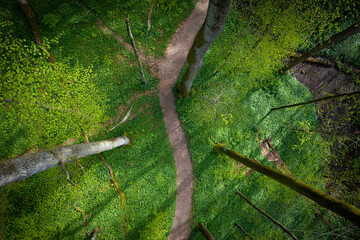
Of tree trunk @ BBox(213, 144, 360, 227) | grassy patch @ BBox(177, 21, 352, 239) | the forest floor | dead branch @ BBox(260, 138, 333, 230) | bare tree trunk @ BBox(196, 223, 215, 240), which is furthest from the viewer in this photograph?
dead branch @ BBox(260, 138, 333, 230)

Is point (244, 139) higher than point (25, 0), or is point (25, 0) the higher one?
point (25, 0)

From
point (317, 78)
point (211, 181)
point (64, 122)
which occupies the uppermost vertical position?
point (64, 122)

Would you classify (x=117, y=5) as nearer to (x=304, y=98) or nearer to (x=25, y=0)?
(x=25, y=0)

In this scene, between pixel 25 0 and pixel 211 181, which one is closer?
pixel 25 0

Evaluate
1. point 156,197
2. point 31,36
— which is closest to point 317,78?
point 156,197

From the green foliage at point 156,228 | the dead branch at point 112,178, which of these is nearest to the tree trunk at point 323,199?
the green foliage at point 156,228

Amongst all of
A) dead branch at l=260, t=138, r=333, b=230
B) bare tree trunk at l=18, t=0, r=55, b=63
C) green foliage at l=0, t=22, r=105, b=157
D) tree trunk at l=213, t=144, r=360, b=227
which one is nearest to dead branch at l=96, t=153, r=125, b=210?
green foliage at l=0, t=22, r=105, b=157

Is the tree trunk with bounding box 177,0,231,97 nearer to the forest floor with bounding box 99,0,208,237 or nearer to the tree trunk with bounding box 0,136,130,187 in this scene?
the forest floor with bounding box 99,0,208,237
